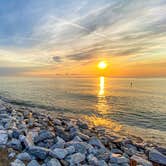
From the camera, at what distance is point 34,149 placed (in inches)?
259

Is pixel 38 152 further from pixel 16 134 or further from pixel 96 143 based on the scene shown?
pixel 96 143

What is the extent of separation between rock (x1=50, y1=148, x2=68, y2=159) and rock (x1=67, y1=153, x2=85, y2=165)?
0.86 feet

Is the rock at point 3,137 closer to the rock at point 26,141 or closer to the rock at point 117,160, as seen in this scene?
the rock at point 26,141

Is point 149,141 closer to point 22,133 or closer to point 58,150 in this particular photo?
point 58,150

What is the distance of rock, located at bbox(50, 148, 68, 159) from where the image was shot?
639cm

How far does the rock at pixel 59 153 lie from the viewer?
639 cm

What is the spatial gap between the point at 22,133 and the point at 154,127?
451 inches

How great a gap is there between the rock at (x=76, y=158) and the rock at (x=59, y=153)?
26cm

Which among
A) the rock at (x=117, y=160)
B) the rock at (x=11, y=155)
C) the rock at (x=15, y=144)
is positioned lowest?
the rock at (x=117, y=160)

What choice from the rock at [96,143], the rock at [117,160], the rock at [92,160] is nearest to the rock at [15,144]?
the rock at [92,160]

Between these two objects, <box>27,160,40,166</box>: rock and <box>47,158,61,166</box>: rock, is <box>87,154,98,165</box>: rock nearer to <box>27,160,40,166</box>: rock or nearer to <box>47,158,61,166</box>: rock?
<box>47,158,61,166</box>: rock

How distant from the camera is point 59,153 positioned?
6.51m

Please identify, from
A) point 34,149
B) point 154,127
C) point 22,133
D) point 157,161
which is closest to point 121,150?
point 157,161

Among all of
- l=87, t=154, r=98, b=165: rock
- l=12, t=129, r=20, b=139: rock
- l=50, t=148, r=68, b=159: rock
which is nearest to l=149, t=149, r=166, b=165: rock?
l=87, t=154, r=98, b=165: rock
